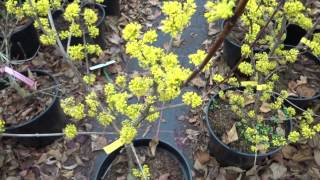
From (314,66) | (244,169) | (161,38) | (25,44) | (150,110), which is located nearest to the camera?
(150,110)

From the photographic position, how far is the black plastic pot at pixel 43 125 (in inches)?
101

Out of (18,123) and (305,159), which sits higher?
(18,123)

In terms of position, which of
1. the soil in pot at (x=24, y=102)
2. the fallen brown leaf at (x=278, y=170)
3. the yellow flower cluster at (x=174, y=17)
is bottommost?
the fallen brown leaf at (x=278, y=170)

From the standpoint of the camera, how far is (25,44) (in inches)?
128

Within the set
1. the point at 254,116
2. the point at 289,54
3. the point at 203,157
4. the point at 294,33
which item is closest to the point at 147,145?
the point at 203,157

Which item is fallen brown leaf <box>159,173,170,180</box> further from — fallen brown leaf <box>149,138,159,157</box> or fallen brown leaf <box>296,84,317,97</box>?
fallen brown leaf <box>296,84,317,97</box>

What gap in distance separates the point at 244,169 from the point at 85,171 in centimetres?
119

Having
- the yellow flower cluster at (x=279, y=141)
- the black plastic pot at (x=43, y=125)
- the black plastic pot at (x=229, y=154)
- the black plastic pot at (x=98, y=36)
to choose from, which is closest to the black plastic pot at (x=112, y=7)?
the black plastic pot at (x=98, y=36)

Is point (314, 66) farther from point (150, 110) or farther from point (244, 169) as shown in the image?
point (150, 110)

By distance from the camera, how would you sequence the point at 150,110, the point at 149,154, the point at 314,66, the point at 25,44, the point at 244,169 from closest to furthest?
1. the point at 150,110
2. the point at 149,154
3. the point at 244,169
4. the point at 314,66
5. the point at 25,44

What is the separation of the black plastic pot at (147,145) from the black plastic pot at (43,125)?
1.93 feet

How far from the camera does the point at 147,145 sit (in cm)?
245

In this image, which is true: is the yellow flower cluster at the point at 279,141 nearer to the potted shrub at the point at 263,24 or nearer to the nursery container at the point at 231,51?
the potted shrub at the point at 263,24

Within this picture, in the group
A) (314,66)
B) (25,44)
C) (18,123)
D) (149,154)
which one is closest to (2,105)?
(18,123)
